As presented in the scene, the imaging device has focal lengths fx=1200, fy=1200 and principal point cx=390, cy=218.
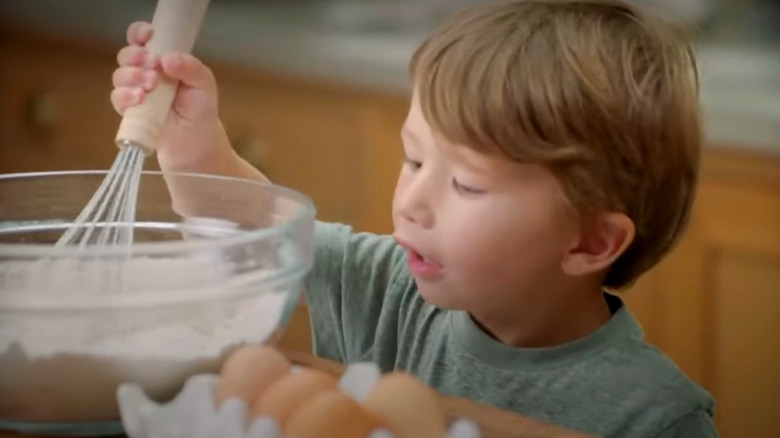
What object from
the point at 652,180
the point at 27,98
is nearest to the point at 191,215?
the point at 652,180

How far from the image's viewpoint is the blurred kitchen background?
137 centimetres

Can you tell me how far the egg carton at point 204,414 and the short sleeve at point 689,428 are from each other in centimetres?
20

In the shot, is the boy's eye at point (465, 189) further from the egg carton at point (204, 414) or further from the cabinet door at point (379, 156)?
the cabinet door at point (379, 156)

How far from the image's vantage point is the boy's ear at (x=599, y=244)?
664 mm

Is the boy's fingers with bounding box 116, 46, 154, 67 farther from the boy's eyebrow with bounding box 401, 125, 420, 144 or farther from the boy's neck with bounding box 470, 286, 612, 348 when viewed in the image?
the boy's neck with bounding box 470, 286, 612, 348

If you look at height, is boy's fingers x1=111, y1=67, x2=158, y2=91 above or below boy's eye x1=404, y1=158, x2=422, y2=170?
above

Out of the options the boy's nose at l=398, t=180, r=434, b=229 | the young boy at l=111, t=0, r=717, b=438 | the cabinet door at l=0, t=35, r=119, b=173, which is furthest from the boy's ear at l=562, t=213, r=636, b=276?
the cabinet door at l=0, t=35, r=119, b=173

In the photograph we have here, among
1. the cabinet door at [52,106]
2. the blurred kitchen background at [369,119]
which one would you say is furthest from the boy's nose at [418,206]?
the cabinet door at [52,106]

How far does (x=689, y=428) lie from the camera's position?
0.62 m

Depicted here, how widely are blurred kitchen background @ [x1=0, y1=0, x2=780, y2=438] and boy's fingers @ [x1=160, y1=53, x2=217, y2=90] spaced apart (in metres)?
0.82

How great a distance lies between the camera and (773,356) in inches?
55.1

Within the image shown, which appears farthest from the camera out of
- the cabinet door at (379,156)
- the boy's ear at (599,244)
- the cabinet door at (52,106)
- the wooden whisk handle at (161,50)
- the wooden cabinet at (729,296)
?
the cabinet door at (52,106)

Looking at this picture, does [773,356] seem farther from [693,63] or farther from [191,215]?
[191,215]

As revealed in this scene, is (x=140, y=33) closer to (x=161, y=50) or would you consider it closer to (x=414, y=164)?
(x=161, y=50)
